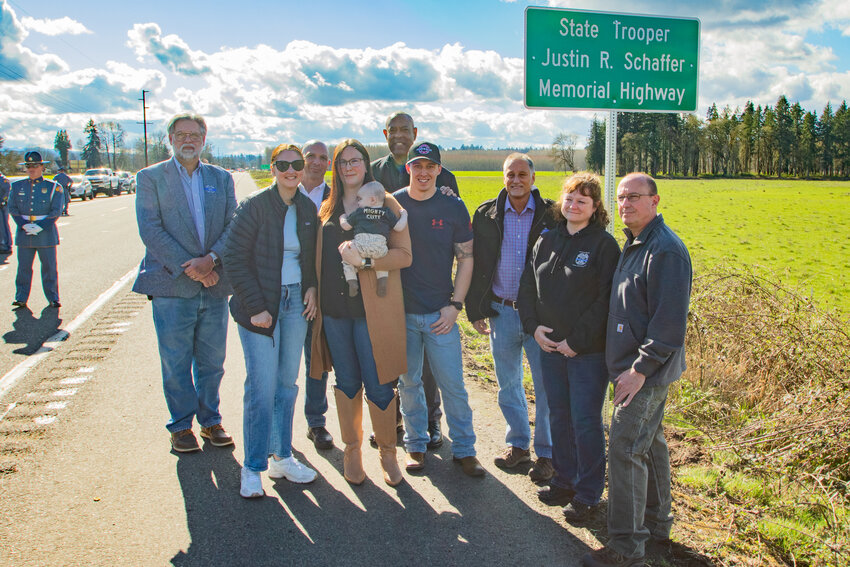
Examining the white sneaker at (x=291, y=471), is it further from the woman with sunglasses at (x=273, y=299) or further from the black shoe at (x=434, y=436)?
the black shoe at (x=434, y=436)

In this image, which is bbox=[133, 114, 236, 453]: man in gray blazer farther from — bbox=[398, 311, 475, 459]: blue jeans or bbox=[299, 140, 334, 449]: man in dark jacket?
bbox=[398, 311, 475, 459]: blue jeans

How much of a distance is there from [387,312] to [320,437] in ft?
4.18

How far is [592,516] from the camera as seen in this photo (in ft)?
11.5

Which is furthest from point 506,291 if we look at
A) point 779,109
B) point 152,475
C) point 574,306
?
point 779,109

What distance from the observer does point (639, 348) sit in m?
2.93

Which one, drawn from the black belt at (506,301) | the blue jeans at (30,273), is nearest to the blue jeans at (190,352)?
the black belt at (506,301)

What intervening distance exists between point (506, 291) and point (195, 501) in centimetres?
243

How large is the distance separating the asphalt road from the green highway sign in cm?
256

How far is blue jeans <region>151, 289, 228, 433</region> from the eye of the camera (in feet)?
14.1

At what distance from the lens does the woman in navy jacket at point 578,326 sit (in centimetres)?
342

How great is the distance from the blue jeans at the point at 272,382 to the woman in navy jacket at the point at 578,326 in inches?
63.7

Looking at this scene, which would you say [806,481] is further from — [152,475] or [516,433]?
A: [152,475]

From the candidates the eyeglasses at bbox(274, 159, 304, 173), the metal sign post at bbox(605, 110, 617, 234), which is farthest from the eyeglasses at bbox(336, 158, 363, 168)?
the metal sign post at bbox(605, 110, 617, 234)

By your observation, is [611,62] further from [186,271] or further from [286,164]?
[186,271]
